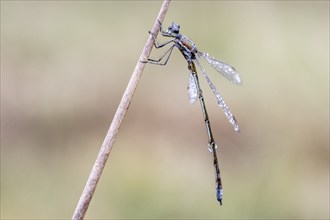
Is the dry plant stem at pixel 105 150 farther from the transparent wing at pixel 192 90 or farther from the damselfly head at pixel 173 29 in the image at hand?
the transparent wing at pixel 192 90

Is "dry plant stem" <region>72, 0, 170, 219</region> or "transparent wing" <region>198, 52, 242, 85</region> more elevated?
"transparent wing" <region>198, 52, 242, 85</region>

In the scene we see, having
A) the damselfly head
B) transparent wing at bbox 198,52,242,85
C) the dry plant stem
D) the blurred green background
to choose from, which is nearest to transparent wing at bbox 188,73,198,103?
the damselfly head

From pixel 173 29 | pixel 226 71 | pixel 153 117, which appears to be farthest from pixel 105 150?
pixel 153 117

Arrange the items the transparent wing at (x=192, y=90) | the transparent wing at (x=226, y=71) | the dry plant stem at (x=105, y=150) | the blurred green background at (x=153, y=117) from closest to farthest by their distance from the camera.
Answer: the dry plant stem at (x=105, y=150) → the transparent wing at (x=192, y=90) → the transparent wing at (x=226, y=71) → the blurred green background at (x=153, y=117)

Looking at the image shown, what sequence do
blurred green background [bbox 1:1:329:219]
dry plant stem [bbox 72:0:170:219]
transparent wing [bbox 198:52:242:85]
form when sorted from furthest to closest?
1. blurred green background [bbox 1:1:329:219]
2. transparent wing [bbox 198:52:242:85]
3. dry plant stem [bbox 72:0:170:219]

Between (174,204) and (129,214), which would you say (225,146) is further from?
(129,214)

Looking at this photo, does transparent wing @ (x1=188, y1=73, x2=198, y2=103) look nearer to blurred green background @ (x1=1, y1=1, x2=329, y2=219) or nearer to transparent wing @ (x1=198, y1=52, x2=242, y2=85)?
transparent wing @ (x1=198, y1=52, x2=242, y2=85)

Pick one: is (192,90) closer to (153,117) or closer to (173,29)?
(173,29)

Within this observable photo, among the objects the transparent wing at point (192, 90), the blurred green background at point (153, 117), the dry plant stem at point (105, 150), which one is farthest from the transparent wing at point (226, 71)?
the blurred green background at point (153, 117)

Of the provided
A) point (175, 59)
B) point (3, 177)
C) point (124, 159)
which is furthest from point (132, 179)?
point (175, 59)

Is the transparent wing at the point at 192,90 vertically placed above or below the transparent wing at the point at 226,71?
below
